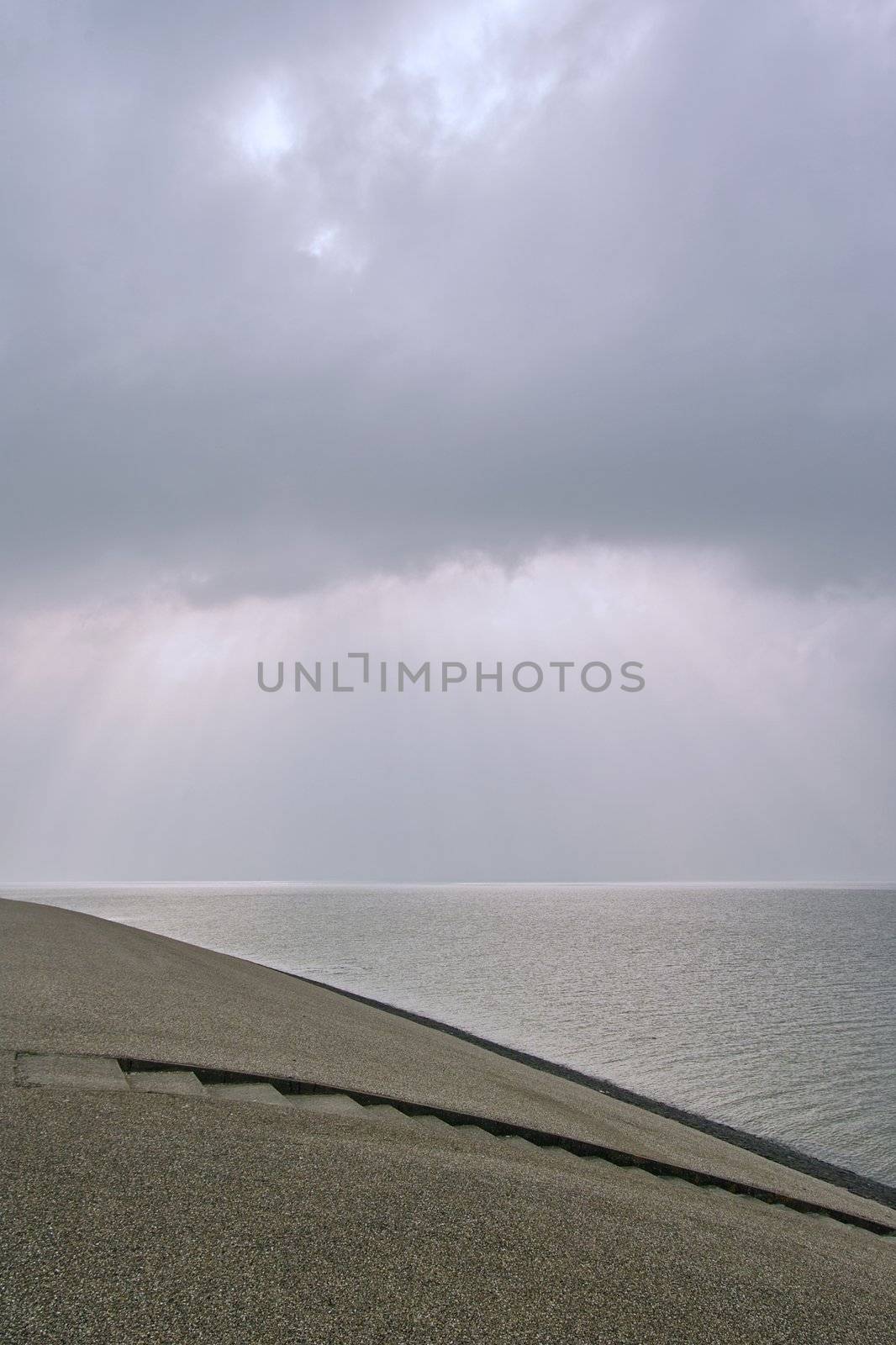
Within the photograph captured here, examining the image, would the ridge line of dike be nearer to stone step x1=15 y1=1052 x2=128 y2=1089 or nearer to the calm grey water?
the calm grey water

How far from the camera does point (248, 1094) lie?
29.3 ft

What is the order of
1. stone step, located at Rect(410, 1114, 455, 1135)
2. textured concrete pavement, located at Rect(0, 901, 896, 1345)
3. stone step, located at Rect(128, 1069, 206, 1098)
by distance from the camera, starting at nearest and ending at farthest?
textured concrete pavement, located at Rect(0, 901, 896, 1345)
stone step, located at Rect(128, 1069, 206, 1098)
stone step, located at Rect(410, 1114, 455, 1135)

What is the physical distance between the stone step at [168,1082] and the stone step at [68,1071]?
165 mm

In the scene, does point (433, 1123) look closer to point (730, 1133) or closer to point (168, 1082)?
point (168, 1082)

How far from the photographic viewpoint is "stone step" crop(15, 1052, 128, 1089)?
7.89 meters

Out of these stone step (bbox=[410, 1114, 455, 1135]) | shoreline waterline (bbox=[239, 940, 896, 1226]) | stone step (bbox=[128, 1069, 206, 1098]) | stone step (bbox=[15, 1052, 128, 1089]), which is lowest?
shoreline waterline (bbox=[239, 940, 896, 1226])

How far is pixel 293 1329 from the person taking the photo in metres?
4.28

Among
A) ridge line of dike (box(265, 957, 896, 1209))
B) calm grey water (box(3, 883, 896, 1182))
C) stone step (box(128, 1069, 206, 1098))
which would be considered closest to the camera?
stone step (box(128, 1069, 206, 1098))

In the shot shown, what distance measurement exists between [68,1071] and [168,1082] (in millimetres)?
993

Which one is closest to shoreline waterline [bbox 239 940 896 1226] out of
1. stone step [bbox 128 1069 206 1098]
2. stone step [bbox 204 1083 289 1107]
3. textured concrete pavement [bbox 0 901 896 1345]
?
textured concrete pavement [bbox 0 901 896 1345]

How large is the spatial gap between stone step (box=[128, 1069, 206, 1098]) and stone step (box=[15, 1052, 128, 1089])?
0.54 ft

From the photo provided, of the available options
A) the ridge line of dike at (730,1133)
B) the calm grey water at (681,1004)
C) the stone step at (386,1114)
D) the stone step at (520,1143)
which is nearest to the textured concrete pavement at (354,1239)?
the stone step at (520,1143)

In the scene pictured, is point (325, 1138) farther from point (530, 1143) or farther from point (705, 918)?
point (705, 918)

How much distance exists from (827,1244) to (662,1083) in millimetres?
13987
